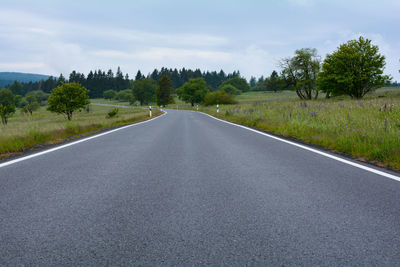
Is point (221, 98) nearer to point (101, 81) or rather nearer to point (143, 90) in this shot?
point (143, 90)

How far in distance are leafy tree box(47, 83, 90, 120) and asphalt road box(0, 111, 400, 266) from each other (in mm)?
46414

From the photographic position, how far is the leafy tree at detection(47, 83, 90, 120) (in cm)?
4691

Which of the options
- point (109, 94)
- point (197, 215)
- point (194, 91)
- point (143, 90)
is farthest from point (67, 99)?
point (109, 94)

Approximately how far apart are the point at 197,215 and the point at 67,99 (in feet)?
164

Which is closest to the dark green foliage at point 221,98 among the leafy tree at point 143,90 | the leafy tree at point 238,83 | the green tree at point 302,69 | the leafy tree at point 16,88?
the green tree at point 302,69

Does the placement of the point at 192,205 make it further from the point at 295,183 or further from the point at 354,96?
the point at 354,96

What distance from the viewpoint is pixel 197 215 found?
279 cm

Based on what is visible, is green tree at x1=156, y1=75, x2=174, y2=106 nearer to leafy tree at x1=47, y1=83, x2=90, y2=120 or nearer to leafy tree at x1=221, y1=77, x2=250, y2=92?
leafy tree at x1=47, y1=83, x2=90, y2=120

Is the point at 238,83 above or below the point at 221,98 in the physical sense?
above

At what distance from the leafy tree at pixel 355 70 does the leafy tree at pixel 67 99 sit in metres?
40.0

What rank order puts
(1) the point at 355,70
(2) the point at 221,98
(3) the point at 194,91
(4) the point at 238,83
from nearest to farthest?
1. (1) the point at 355,70
2. (2) the point at 221,98
3. (3) the point at 194,91
4. (4) the point at 238,83

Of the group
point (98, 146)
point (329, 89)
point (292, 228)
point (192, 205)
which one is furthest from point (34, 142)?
point (329, 89)

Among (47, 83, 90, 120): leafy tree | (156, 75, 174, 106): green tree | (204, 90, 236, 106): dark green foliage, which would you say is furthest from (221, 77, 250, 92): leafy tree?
(47, 83, 90, 120): leafy tree

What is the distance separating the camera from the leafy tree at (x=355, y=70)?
40094 millimetres
